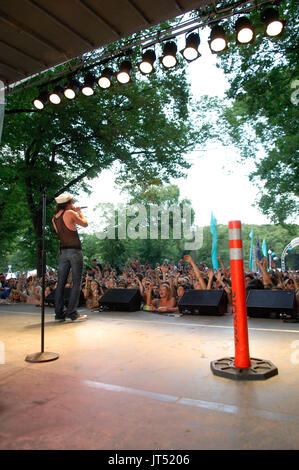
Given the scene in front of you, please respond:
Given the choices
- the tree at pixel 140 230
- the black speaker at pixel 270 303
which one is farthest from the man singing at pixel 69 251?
the tree at pixel 140 230

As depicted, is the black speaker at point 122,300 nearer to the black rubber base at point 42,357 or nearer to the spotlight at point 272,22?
the black rubber base at point 42,357

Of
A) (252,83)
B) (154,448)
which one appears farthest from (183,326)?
(252,83)

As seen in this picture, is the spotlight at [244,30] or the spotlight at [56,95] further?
the spotlight at [56,95]

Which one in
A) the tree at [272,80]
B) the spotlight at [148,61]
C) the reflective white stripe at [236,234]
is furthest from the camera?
the tree at [272,80]

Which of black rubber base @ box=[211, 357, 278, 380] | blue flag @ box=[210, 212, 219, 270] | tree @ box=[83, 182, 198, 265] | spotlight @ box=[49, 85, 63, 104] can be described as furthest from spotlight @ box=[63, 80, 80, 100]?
tree @ box=[83, 182, 198, 265]

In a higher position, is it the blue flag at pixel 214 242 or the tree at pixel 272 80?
the tree at pixel 272 80

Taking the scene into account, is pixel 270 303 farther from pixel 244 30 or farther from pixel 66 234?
pixel 244 30

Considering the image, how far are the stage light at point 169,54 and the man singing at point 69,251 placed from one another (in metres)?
2.76

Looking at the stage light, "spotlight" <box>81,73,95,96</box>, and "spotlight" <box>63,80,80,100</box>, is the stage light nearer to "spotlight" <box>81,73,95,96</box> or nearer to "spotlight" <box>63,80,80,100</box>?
"spotlight" <box>81,73,95,96</box>

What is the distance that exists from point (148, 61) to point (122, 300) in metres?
4.43

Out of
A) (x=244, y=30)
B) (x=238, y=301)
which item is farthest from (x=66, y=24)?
(x=238, y=301)

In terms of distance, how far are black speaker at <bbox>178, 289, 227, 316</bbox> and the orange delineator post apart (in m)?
2.85

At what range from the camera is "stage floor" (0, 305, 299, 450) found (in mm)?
1579

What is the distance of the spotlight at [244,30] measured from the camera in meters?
4.48
